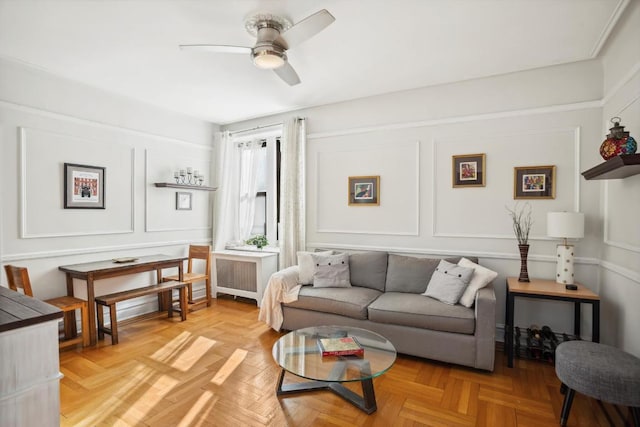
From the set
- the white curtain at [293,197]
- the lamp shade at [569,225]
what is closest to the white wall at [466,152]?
the white curtain at [293,197]

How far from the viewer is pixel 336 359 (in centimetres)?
223

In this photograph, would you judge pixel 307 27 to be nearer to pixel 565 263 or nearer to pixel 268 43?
pixel 268 43

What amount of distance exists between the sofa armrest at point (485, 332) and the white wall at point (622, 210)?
886 mm

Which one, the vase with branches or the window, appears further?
the window

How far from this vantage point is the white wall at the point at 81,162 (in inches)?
126

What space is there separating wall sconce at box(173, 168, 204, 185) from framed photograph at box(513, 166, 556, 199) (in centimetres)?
411

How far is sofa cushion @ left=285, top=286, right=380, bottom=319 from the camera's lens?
10.5 ft

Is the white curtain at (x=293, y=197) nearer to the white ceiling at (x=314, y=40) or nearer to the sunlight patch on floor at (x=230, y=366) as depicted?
the white ceiling at (x=314, y=40)

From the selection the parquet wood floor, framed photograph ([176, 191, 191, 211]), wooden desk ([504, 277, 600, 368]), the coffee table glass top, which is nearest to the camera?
the coffee table glass top

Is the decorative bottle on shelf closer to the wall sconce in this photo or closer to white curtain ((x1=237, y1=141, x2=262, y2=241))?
white curtain ((x1=237, y1=141, x2=262, y2=241))

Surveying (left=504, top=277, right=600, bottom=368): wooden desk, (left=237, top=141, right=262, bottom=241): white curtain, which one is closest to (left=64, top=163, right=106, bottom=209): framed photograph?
(left=237, top=141, right=262, bottom=241): white curtain

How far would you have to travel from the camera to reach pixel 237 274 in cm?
479

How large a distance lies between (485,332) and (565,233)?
3.58 feet

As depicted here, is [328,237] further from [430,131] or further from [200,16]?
[200,16]
